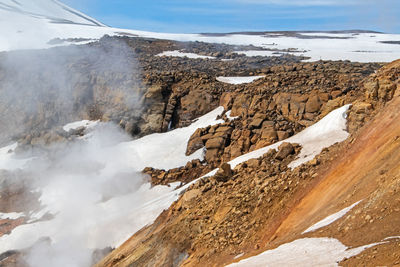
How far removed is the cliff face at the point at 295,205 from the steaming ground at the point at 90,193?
3058 millimetres

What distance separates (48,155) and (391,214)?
2860 cm

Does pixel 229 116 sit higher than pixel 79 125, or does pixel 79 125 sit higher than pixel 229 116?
pixel 229 116

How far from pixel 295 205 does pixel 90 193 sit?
16977 mm

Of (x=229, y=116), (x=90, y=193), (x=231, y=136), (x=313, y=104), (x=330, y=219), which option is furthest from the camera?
(x=229, y=116)

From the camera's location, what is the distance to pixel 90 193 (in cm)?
2527

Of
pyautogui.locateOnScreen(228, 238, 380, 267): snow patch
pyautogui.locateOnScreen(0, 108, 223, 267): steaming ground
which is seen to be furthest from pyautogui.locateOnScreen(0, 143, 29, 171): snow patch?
pyautogui.locateOnScreen(228, 238, 380, 267): snow patch

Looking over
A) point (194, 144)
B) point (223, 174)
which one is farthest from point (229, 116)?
point (223, 174)

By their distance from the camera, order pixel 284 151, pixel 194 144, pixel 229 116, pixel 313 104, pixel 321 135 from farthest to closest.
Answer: pixel 229 116, pixel 194 144, pixel 313 104, pixel 321 135, pixel 284 151

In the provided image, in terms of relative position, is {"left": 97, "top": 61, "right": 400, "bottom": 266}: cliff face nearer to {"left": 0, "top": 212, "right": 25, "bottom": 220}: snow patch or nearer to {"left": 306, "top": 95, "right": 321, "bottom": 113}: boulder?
{"left": 306, "top": 95, "right": 321, "bottom": 113}: boulder

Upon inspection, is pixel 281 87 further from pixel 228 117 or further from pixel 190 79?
pixel 190 79

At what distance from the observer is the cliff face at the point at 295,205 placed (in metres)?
7.92

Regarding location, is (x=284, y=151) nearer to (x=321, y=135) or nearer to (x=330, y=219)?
(x=321, y=135)

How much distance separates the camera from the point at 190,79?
108 ft

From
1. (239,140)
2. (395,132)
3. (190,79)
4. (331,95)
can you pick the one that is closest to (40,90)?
(190,79)
